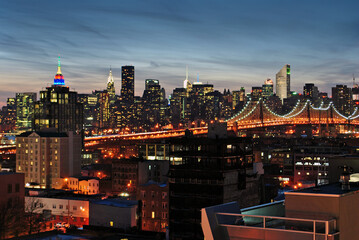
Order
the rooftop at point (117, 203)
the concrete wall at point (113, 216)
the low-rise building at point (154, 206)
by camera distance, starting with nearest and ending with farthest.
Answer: the concrete wall at point (113, 216) → the rooftop at point (117, 203) → the low-rise building at point (154, 206)

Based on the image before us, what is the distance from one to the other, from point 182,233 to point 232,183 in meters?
4.58

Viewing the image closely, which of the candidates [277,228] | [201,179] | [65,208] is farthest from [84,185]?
[277,228]

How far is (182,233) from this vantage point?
124ft

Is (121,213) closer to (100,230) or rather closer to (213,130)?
(100,230)

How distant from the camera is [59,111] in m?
139

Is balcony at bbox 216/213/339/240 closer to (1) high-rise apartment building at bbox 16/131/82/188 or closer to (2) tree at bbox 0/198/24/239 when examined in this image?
(2) tree at bbox 0/198/24/239

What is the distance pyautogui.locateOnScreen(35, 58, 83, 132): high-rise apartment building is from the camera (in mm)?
137375

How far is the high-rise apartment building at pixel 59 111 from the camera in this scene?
137375 mm

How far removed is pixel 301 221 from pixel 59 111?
133m

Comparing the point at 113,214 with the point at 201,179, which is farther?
the point at 113,214

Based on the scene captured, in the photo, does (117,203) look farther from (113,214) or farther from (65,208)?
(65,208)

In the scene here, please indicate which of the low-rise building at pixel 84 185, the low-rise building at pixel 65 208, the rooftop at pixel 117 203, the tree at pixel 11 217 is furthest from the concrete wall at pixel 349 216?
the low-rise building at pixel 84 185

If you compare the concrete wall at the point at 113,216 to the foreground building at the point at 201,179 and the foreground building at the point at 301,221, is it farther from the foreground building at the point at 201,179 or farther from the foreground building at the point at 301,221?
the foreground building at the point at 301,221

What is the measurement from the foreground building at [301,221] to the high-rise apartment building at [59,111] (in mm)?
128106
